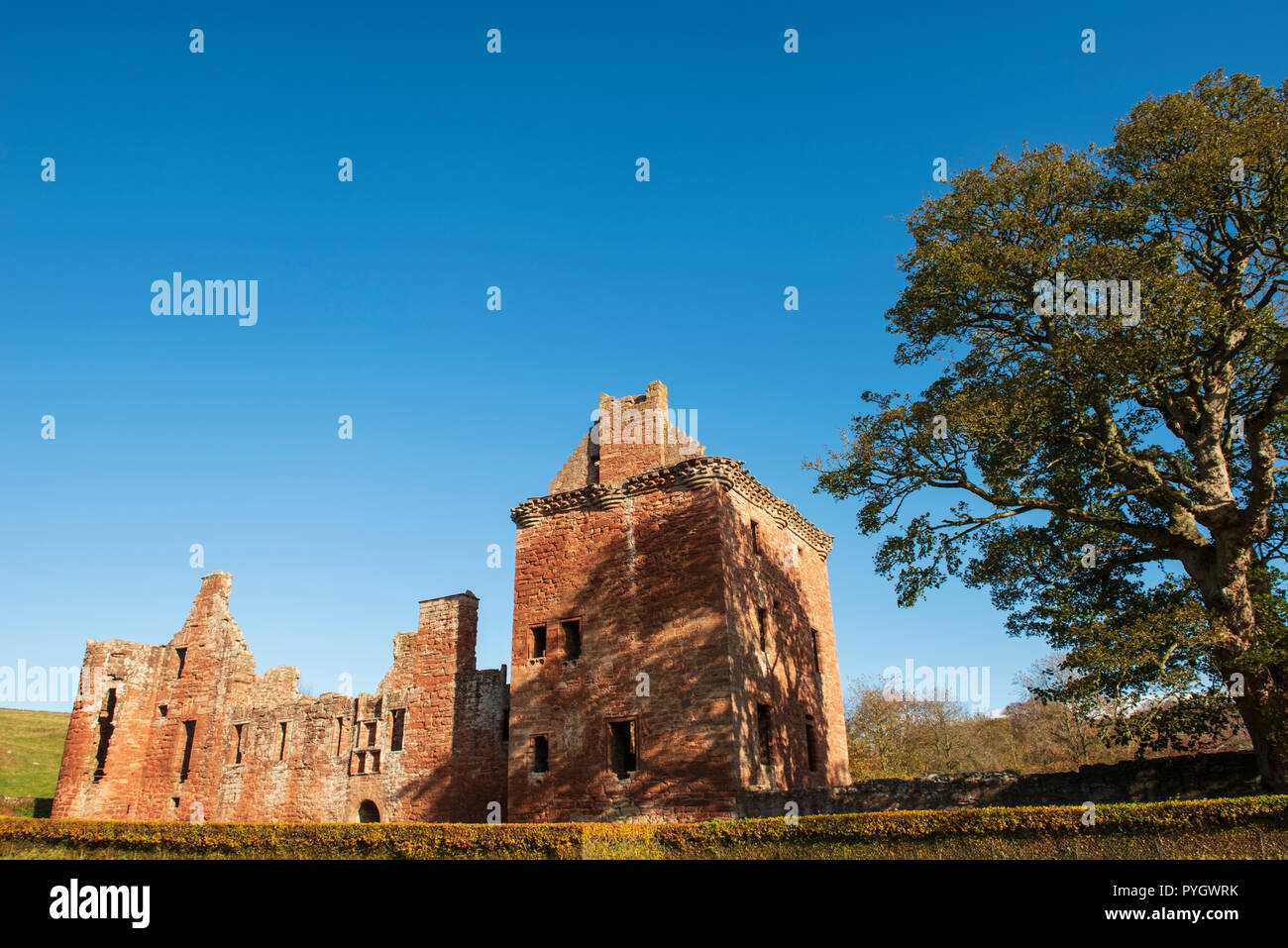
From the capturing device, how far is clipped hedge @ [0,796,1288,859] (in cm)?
1190

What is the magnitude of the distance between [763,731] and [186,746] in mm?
24944

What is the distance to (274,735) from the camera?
30.1 metres

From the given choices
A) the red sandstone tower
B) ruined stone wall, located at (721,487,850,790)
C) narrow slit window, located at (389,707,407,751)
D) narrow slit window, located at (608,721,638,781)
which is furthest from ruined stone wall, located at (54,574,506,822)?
ruined stone wall, located at (721,487,850,790)

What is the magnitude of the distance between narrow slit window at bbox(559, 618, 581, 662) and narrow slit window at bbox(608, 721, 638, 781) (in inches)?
98.4

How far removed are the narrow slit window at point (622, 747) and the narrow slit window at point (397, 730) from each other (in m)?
9.13

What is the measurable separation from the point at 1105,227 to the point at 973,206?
2.90 metres

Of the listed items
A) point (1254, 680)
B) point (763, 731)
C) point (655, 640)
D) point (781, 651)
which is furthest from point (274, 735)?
point (1254, 680)

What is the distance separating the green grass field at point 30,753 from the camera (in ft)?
159

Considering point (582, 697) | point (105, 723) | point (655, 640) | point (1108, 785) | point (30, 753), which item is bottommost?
point (30, 753)

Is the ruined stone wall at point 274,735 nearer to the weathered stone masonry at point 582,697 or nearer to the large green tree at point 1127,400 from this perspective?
the weathered stone masonry at point 582,697

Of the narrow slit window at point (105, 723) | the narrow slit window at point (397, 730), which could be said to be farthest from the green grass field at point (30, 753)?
the narrow slit window at point (397, 730)

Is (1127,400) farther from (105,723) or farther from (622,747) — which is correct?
(105,723)

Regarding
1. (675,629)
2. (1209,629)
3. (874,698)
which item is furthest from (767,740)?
(874,698)
